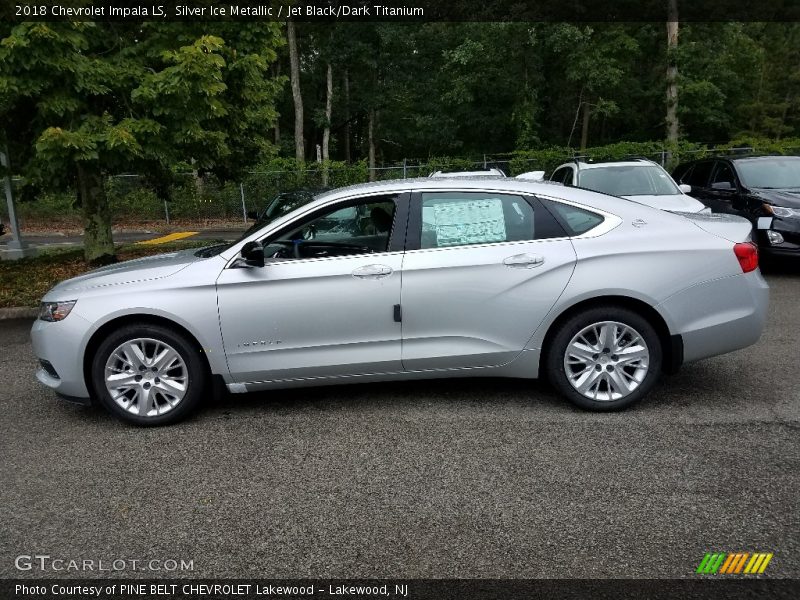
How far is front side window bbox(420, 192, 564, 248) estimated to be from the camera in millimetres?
4629

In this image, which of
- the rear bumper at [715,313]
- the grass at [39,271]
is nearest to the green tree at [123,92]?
the grass at [39,271]

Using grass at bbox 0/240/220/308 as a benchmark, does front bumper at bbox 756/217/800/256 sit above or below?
above

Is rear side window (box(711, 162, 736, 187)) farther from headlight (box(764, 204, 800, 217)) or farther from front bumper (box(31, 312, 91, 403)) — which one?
front bumper (box(31, 312, 91, 403))

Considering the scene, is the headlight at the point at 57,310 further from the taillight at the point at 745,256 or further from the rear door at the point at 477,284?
the taillight at the point at 745,256

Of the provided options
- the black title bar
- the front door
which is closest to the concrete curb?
the front door

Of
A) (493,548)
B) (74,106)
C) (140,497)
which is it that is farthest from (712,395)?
(74,106)

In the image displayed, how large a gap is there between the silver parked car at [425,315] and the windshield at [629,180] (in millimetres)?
5466

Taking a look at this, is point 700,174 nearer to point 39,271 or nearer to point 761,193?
point 761,193

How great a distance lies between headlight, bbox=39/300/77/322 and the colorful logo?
13.4 ft

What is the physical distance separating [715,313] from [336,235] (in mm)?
2747

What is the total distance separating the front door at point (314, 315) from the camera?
4.50 metres

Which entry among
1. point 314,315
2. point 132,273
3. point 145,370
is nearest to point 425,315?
point 314,315

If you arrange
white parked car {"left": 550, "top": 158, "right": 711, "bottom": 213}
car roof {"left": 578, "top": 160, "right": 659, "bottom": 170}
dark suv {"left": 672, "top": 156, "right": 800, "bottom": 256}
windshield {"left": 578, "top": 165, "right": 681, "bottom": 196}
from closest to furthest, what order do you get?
dark suv {"left": 672, "top": 156, "right": 800, "bottom": 256}, white parked car {"left": 550, "top": 158, "right": 711, "bottom": 213}, windshield {"left": 578, "top": 165, "right": 681, "bottom": 196}, car roof {"left": 578, "top": 160, "right": 659, "bottom": 170}

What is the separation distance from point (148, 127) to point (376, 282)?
5.67 m
